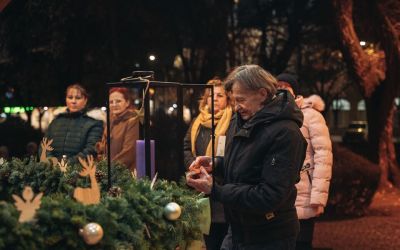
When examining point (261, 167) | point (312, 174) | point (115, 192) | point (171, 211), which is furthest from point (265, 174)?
point (312, 174)

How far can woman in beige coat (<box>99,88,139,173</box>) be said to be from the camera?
20.8ft

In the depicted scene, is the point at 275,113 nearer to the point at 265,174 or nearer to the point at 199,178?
the point at 265,174

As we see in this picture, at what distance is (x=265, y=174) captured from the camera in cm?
362

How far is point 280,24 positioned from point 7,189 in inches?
840

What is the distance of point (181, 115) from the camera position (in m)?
4.70

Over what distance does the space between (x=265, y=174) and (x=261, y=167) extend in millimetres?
96

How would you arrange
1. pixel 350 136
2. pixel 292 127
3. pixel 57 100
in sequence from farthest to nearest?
pixel 350 136
pixel 57 100
pixel 292 127

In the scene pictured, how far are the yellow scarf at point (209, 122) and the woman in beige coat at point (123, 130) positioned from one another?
51 cm

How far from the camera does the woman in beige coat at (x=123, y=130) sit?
634 centimetres

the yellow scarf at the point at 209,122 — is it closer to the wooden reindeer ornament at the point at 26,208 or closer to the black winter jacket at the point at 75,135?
the black winter jacket at the point at 75,135

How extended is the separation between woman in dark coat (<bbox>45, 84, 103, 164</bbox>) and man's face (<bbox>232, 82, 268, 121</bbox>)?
3.36 metres

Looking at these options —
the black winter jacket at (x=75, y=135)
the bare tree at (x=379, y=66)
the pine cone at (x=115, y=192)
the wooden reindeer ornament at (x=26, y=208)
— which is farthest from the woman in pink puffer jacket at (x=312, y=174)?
the bare tree at (x=379, y=66)

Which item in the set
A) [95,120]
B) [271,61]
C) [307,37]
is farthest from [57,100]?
[95,120]

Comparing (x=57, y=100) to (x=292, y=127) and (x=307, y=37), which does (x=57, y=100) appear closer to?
(x=307, y=37)
